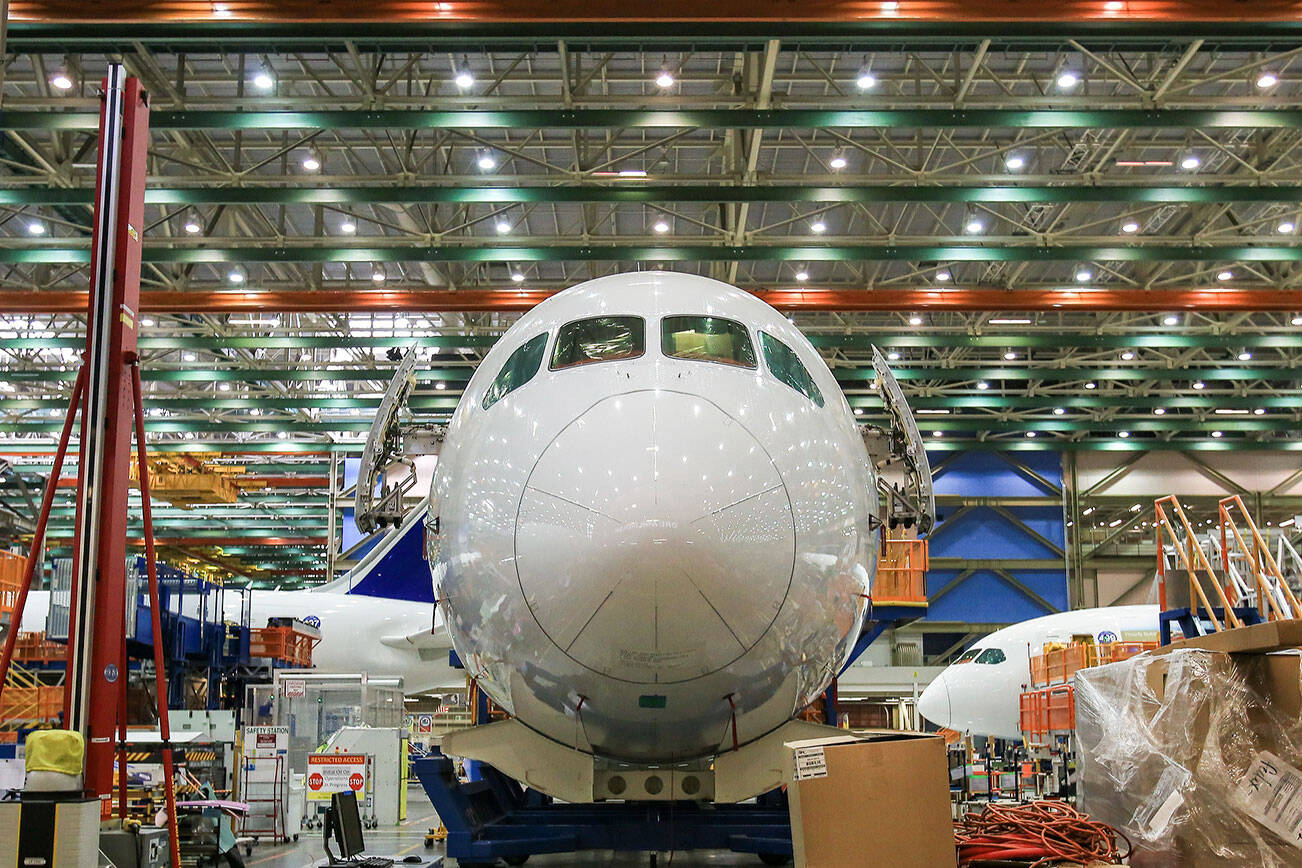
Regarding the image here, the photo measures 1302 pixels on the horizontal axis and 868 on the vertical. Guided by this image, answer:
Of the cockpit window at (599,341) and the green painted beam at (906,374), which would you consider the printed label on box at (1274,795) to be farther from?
the green painted beam at (906,374)

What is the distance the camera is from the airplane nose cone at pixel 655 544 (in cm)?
496

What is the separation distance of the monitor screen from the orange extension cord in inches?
171

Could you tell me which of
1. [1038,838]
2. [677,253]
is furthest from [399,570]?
[1038,838]

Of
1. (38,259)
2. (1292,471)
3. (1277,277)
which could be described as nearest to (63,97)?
(38,259)

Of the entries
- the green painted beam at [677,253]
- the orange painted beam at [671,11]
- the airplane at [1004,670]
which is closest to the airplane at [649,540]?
the orange painted beam at [671,11]

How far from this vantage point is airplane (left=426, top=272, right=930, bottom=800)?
5051 mm

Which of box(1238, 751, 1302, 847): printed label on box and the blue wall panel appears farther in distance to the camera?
the blue wall panel

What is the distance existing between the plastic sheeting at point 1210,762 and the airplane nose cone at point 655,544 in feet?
9.28

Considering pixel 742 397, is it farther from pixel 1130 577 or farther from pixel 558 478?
pixel 1130 577

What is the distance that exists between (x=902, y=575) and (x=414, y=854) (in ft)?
21.6

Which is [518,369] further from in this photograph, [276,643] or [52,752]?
[276,643]

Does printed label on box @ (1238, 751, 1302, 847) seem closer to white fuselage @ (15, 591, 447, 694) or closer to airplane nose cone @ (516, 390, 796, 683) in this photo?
airplane nose cone @ (516, 390, 796, 683)

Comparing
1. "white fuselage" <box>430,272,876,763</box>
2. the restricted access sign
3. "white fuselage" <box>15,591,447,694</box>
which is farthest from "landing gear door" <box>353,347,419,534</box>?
"white fuselage" <box>15,591,447,694</box>

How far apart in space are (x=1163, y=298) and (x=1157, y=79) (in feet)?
26.2
